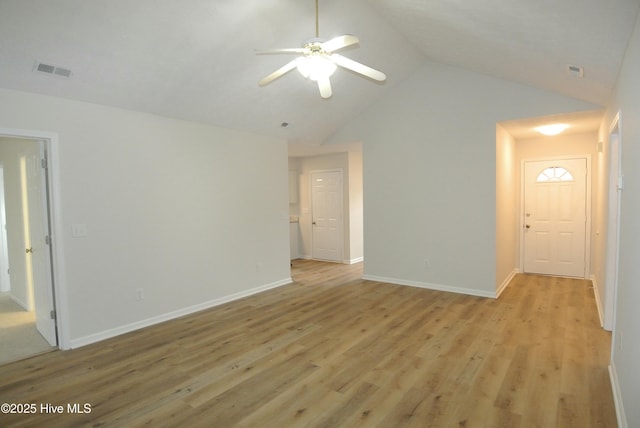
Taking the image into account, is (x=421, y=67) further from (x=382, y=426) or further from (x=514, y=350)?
(x=382, y=426)

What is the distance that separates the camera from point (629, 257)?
218 cm

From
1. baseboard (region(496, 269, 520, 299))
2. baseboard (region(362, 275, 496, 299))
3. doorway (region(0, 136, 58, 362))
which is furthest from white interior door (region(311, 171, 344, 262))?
doorway (region(0, 136, 58, 362))

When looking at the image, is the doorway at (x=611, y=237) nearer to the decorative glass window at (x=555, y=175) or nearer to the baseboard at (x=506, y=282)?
the baseboard at (x=506, y=282)

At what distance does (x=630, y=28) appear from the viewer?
2.23 meters

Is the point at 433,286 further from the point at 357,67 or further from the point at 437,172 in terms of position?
the point at 357,67

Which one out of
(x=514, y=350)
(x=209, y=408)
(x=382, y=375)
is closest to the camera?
(x=209, y=408)

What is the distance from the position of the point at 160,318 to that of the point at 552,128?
6.13 metres

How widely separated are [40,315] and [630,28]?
579 centimetres

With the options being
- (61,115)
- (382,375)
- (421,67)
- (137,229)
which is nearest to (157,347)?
(137,229)

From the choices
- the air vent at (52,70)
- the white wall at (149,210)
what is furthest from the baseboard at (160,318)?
the air vent at (52,70)

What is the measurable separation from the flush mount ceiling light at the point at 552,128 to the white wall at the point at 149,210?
4.20 meters

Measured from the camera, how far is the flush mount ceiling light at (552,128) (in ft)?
16.6

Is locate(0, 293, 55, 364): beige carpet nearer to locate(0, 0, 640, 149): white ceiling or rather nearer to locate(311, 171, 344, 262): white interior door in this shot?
locate(0, 0, 640, 149): white ceiling

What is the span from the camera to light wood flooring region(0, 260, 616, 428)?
2.35m
